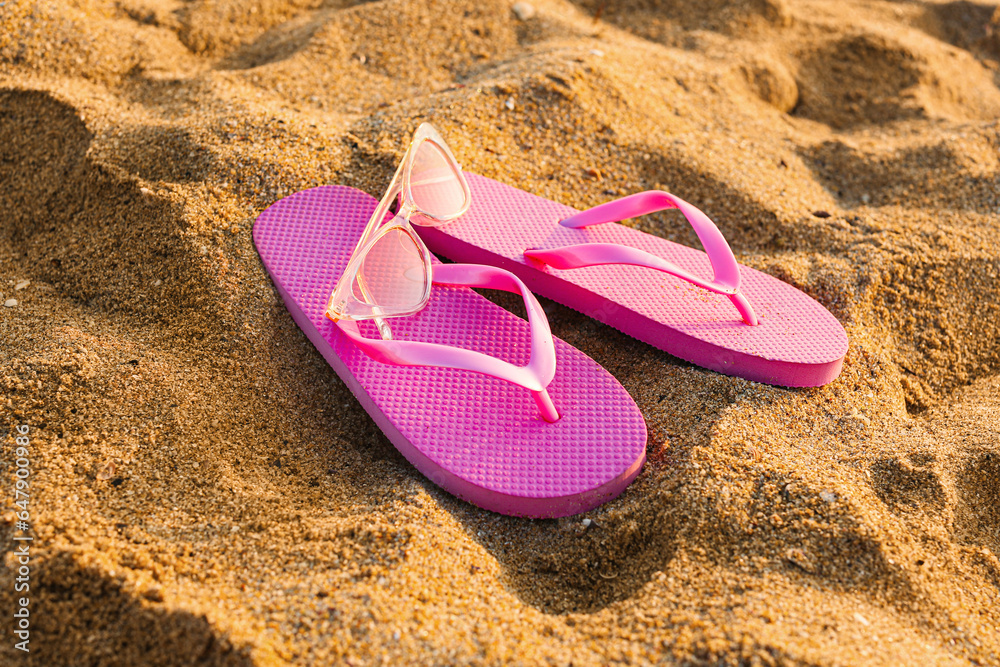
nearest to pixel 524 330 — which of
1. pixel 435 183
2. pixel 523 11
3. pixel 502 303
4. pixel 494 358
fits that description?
pixel 502 303

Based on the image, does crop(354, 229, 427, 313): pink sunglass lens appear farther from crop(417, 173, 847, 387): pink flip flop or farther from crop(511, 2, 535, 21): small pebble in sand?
crop(511, 2, 535, 21): small pebble in sand

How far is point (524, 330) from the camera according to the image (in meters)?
1.61

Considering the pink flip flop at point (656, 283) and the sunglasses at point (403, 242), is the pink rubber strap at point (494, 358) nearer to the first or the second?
the sunglasses at point (403, 242)

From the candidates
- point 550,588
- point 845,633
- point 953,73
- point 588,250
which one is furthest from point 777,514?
point 953,73

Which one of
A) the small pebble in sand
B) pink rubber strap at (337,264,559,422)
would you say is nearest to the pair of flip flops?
pink rubber strap at (337,264,559,422)

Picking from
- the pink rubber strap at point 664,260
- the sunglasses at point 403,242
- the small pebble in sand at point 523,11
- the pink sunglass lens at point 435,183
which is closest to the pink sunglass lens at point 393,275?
the sunglasses at point 403,242

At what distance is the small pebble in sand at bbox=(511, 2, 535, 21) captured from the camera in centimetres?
261

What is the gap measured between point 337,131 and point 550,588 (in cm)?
135

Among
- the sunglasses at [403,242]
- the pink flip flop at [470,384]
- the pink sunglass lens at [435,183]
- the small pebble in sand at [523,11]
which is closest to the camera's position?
the pink flip flop at [470,384]

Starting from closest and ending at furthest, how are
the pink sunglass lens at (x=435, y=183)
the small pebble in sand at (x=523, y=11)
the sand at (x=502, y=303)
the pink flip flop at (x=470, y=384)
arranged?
the sand at (x=502, y=303)
the pink flip flop at (x=470, y=384)
the pink sunglass lens at (x=435, y=183)
the small pebble in sand at (x=523, y=11)

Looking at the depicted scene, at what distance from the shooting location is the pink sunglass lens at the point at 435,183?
1.68 meters

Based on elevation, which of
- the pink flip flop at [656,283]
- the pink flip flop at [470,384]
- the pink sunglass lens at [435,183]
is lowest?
the pink flip flop at [470,384]

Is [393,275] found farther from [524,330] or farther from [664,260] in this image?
[664,260]

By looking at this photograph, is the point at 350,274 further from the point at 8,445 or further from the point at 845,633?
the point at 845,633
